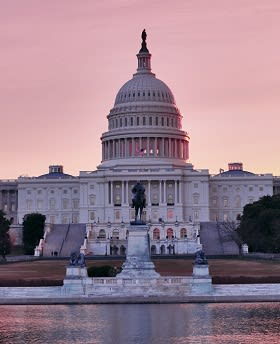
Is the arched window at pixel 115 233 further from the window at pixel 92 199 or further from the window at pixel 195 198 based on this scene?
the window at pixel 195 198

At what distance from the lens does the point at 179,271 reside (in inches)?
3846

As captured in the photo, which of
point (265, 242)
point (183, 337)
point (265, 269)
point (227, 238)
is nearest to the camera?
point (183, 337)

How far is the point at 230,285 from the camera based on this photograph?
72.2 m

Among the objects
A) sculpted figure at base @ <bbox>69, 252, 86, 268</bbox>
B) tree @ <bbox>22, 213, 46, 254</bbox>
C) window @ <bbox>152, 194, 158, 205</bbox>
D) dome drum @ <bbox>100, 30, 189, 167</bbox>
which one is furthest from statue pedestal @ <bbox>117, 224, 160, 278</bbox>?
dome drum @ <bbox>100, 30, 189, 167</bbox>

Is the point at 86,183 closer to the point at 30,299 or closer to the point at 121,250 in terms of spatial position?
the point at 121,250

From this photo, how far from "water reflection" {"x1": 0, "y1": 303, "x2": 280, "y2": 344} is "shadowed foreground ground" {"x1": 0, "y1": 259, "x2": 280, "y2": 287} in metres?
10.4

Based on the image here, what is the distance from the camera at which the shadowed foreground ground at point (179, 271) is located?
77.4 metres

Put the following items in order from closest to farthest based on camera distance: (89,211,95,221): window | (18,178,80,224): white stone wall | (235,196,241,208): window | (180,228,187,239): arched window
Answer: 1. (180,228,187,239): arched window
2. (89,211,95,221): window
3. (235,196,241,208): window
4. (18,178,80,224): white stone wall

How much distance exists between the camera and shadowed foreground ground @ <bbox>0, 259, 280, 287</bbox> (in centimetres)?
7744

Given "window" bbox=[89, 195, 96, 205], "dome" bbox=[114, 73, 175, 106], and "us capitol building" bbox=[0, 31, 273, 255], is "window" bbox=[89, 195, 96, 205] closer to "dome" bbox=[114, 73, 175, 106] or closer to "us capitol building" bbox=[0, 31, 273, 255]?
"us capitol building" bbox=[0, 31, 273, 255]

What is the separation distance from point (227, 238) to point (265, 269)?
182 ft

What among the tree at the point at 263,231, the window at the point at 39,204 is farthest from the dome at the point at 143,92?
the tree at the point at 263,231

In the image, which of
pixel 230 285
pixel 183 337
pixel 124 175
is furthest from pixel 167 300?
pixel 124 175

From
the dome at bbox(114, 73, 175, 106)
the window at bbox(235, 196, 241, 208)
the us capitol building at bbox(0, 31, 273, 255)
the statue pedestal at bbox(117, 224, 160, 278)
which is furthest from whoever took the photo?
the dome at bbox(114, 73, 175, 106)
